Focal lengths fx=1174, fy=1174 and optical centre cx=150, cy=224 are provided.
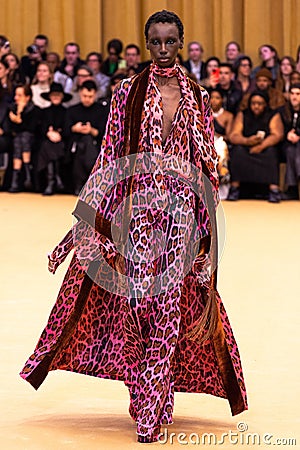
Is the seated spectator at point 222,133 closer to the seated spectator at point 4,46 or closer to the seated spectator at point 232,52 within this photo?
the seated spectator at point 232,52

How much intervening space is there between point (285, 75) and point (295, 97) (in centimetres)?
86

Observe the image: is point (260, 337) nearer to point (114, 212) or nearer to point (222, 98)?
point (114, 212)

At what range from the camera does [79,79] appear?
12031 mm

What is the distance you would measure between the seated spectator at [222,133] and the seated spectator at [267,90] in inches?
7.8

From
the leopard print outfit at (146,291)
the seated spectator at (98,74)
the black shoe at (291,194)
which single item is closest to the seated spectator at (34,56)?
the seated spectator at (98,74)

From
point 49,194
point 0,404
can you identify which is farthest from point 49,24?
point 0,404

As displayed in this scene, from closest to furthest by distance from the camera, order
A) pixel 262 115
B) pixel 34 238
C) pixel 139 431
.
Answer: pixel 139 431, pixel 34 238, pixel 262 115

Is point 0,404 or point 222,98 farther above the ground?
point 222,98

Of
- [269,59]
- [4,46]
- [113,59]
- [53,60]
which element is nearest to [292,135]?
[269,59]

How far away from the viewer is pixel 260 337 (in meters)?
5.73

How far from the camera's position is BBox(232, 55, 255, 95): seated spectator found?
12000 millimetres

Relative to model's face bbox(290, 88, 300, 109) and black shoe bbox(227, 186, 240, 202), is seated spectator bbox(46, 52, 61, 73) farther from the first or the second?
model's face bbox(290, 88, 300, 109)

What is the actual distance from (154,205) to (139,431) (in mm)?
764

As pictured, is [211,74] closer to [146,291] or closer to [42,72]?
[42,72]
